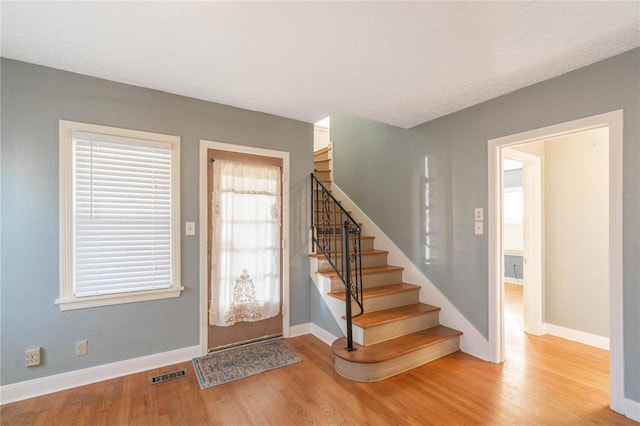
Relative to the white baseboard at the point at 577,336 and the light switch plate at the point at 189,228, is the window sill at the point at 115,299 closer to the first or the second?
the light switch plate at the point at 189,228

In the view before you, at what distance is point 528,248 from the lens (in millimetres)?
3436

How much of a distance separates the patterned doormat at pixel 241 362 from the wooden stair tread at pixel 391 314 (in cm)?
73

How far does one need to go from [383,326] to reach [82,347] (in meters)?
2.55

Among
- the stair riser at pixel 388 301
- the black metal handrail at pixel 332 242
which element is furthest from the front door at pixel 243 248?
the stair riser at pixel 388 301

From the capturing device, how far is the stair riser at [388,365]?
2.38 m

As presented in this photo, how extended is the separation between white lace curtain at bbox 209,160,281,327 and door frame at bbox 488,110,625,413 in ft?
7.06

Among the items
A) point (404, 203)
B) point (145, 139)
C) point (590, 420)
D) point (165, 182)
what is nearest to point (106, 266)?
point (165, 182)

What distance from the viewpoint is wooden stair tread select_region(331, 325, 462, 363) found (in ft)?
7.95

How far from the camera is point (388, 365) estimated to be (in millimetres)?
2453

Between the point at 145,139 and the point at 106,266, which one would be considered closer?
the point at 106,266

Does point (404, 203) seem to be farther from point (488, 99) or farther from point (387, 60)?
Answer: point (387, 60)

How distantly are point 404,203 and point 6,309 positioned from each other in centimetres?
374

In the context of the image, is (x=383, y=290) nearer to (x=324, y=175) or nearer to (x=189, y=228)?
(x=189, y=228)

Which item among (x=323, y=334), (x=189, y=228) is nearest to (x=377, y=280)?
(x=323, y=334)
